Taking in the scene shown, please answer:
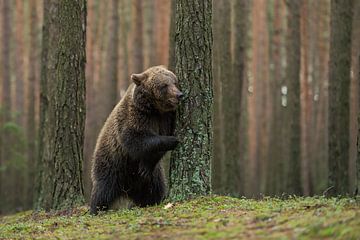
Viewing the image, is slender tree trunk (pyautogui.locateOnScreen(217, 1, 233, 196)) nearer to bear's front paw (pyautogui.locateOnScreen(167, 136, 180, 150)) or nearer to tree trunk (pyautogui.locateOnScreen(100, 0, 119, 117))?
tree trunk (pyautogui.locateOnScreen(100, 0, 119, 117))

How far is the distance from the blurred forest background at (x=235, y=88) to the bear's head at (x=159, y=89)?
469 cm

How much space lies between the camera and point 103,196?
9766mm

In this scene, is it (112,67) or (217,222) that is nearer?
(217,222)

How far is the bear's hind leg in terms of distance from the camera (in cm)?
976

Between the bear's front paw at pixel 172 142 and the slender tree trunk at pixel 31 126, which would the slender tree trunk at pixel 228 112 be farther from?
the slender tree trunk at pixel 31 126

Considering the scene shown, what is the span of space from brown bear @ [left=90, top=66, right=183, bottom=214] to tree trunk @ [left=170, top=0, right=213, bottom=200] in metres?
0.19

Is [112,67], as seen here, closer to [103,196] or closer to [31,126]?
[31,126]

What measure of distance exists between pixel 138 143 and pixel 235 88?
7926mm

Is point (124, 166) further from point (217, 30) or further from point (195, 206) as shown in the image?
point (217, 30)

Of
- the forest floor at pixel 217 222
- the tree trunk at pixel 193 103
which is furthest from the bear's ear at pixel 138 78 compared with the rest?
the forest floor at pixel 217 222

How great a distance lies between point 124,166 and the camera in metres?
9.57

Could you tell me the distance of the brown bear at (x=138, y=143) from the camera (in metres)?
8.84

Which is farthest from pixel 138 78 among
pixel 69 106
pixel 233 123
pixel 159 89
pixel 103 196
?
pixel 233 123

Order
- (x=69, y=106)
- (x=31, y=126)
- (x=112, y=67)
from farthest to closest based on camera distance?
1. (x=31, y=126)
2. (x=112, y=67)
3. (x=69, y=106)
